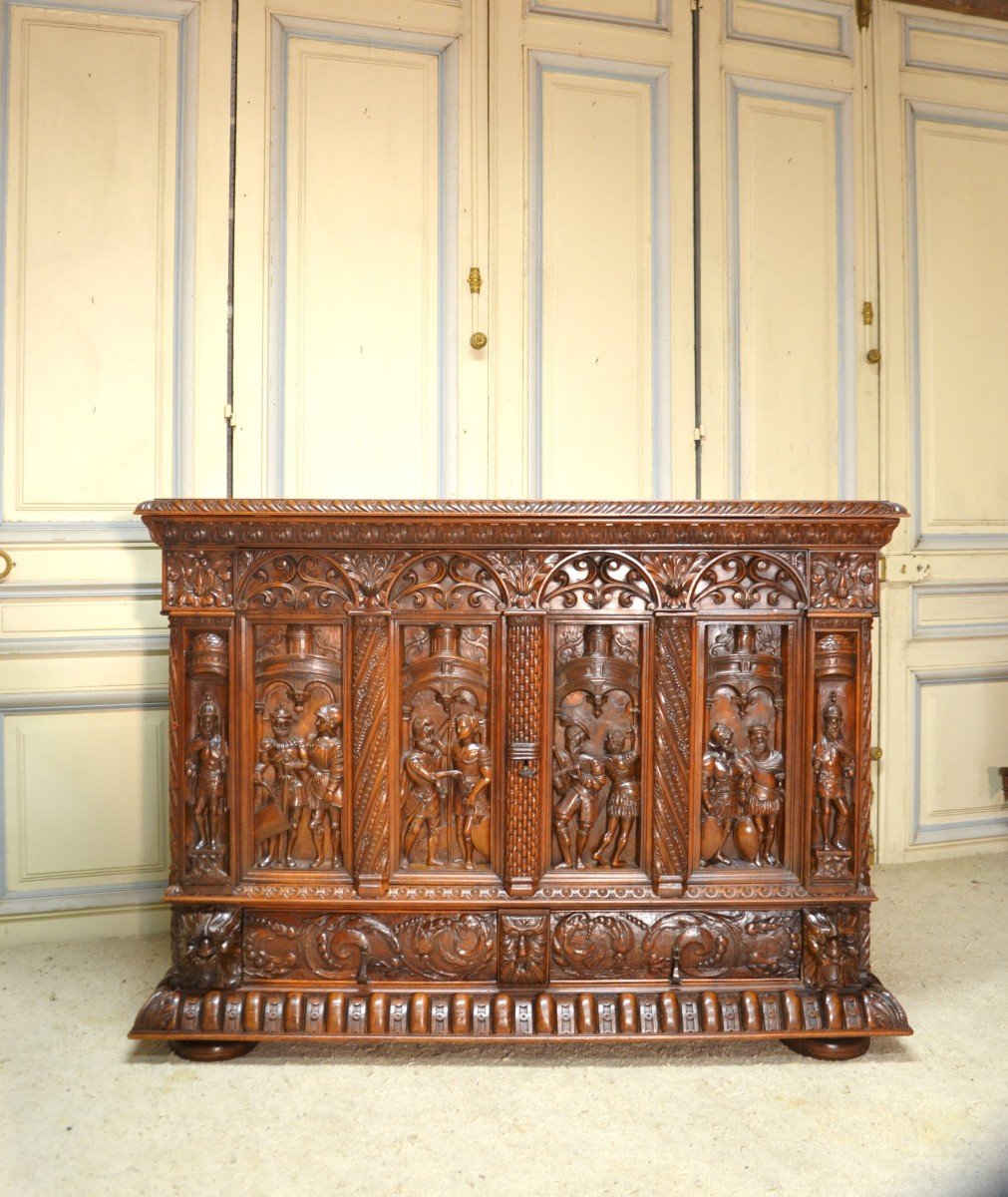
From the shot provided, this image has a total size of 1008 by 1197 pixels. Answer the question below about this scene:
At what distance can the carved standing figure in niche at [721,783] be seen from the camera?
1.79 m

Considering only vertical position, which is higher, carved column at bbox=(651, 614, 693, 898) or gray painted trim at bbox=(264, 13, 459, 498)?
gray painted trim at bbox=(264, 13, 459, 498)

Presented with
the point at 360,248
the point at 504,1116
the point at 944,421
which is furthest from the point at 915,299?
the point at 504,1116

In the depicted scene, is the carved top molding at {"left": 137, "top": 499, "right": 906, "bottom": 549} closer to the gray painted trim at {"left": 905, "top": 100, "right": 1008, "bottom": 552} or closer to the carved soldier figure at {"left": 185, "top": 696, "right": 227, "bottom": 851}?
the carved soldier figure at {"left": 185, "top": 696, "right": 227, "bottom": 851}

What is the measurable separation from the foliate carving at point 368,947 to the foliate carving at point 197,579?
0.64 metres

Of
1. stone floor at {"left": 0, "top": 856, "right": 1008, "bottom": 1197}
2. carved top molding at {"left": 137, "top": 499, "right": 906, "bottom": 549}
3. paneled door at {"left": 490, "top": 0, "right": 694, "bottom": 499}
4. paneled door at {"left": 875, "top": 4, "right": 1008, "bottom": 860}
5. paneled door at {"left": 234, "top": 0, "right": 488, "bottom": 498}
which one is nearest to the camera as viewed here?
stone floor at {"left": 0, "top": 856, "right": 1008, "bottom": 1197}

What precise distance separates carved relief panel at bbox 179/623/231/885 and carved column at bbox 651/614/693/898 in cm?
87

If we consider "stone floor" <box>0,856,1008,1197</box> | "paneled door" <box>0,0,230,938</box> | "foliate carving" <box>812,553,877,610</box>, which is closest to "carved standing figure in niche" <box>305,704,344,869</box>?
"stone floor" <box>0,856,1008,1197</box>

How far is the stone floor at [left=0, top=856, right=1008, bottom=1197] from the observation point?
1.40m

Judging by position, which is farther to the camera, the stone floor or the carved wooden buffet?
the carved wooden buffet

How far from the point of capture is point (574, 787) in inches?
70.7

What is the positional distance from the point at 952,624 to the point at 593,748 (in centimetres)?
183

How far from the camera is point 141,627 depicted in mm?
2459

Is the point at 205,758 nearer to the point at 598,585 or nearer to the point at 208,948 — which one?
the point at 208,948

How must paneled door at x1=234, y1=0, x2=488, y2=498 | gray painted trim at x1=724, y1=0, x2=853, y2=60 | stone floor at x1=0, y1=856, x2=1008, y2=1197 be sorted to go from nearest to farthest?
stone floor at x1=0, y1=856, x2=1008, y2=1197
paneled door at x1=234, y1=0, x2=488, y2=498
gray painted trim at x1=724, y1=0, x2=853, y2=60
